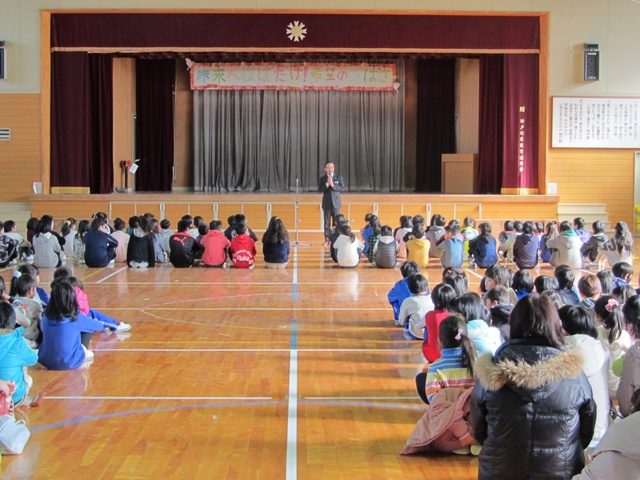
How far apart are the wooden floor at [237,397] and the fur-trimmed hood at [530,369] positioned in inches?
36.3

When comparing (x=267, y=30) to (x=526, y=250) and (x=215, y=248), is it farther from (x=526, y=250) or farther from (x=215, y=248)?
(x=526, y=250)

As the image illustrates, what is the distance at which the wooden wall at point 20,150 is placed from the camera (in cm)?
1694

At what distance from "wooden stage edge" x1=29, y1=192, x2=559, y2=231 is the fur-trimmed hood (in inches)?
525

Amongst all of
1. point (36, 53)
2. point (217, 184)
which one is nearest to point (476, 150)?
point (217, 184)

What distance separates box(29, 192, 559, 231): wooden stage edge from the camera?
656 inches

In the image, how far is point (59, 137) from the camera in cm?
1702

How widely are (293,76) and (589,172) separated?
7.19 metres

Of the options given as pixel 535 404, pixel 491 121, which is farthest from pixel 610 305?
pixel 491 121

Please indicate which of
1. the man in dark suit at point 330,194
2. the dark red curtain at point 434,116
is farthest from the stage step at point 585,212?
the dark red curtain at point 434,116

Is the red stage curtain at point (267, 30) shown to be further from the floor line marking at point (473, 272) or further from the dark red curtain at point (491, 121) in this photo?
the floor line marking at point (473, 272)

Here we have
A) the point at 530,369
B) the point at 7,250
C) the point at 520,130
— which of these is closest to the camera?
the point at 530,369

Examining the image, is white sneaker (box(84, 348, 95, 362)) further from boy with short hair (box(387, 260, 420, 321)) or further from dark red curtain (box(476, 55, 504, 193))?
dark red curtain (box(476, 55, 504, 193))

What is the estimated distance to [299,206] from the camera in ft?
55.7

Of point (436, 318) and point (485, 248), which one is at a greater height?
point (485, 248)
